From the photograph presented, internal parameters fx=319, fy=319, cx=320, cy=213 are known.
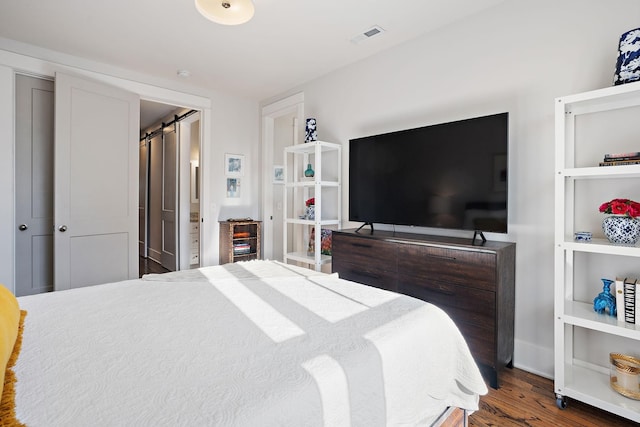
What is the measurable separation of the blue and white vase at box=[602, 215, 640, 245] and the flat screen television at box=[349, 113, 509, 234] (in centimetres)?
53

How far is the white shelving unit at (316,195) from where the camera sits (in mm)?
3299

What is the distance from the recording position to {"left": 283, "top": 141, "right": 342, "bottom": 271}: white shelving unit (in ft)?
10.8

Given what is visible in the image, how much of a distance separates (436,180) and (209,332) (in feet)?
6.63

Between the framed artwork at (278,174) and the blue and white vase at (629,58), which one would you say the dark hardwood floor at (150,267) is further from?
the blue and white vase at (629,58)

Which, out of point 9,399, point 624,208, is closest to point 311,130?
point 624,208

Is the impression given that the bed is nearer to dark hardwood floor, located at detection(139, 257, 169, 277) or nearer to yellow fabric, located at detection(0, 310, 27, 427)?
yellow fabric, located at detection(0, 310, 27, 427)

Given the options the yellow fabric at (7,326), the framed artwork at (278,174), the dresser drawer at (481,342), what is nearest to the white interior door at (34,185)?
the framed artwork at (278,174)

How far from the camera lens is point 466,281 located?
2.10 meters

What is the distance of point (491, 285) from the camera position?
6.52 ft

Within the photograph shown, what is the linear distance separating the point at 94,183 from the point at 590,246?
4.07 m

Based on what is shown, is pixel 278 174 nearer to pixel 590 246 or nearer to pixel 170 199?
pixel 170 199

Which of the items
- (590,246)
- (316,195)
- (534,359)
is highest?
(316,195)

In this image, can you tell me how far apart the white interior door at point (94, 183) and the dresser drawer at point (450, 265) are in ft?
9.65

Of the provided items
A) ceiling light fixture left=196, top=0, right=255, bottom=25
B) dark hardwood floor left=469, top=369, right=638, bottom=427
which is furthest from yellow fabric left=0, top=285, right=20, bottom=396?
dark hardwood floor left=469, top=369, right=638, bottom=427
